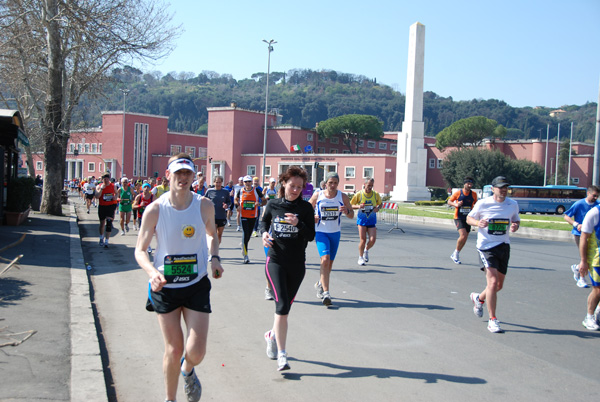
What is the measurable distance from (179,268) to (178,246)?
0.16 metres

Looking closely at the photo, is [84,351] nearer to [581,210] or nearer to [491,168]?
[581,210]

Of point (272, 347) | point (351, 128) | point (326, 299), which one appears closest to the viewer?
point (272, 347)

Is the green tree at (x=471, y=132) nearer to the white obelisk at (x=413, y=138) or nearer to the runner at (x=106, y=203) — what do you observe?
the white obelisk at (x=413, y=138)

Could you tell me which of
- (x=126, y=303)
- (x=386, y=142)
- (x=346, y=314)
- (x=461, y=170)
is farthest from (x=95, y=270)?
(x=386, y=142)

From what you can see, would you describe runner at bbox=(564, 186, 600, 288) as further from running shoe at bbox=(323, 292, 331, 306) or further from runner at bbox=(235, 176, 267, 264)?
runner at bbox=(235, 176, 267, 264)

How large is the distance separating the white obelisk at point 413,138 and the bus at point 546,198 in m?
9.19

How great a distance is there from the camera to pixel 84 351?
215 inches

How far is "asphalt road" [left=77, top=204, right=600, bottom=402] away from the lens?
4.74 m

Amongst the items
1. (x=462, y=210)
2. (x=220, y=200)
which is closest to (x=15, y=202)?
(x=220, y=200)

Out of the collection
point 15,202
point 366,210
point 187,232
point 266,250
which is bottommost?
point 15,202

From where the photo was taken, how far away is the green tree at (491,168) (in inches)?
2633

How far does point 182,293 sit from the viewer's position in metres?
4.04

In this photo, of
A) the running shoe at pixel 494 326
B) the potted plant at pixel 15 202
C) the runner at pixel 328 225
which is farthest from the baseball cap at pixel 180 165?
the potted plant at pixel 15 202

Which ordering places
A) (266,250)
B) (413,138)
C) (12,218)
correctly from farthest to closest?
(413,138) → (12,218) → (266,250)
